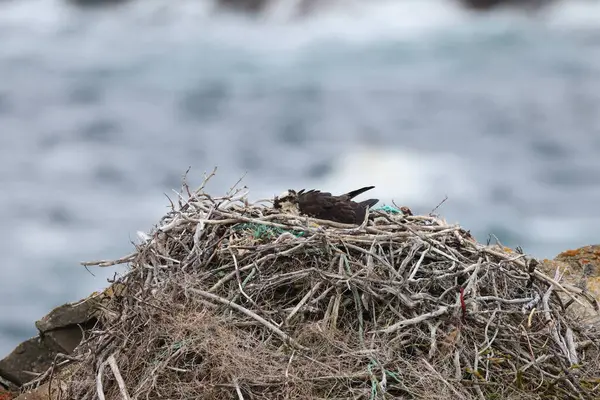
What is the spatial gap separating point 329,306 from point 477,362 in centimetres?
110

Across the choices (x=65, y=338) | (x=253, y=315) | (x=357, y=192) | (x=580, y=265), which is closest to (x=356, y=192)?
(x=357, y=192)

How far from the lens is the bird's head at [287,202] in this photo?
6.76 metres

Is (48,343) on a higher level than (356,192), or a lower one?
lower

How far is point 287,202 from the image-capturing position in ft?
22.6

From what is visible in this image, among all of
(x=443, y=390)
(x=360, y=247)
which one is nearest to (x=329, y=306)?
(x=360, y=247)

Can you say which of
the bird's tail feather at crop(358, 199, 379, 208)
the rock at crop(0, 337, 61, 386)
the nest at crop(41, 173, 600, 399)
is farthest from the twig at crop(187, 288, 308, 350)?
the rock at crop(0, 337, 61, 386)

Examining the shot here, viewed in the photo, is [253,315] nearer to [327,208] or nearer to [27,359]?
[327,208]

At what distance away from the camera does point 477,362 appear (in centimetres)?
515

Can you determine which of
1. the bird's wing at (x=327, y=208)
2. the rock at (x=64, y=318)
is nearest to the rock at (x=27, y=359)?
the rock at (x=64, y=318)

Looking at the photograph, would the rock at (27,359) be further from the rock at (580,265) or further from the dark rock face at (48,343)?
the rock at (580,265)

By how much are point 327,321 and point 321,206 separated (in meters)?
1.65

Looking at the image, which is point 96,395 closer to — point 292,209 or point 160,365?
point 160,365

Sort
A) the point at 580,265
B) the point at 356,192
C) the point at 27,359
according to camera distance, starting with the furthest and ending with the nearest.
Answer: the point at 580,265 → the point at 27,359 → the point at 356,192

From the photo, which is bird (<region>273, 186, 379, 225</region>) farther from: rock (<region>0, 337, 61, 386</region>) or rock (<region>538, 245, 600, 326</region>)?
rock (<region>0, 337, 61, 386</region>)
